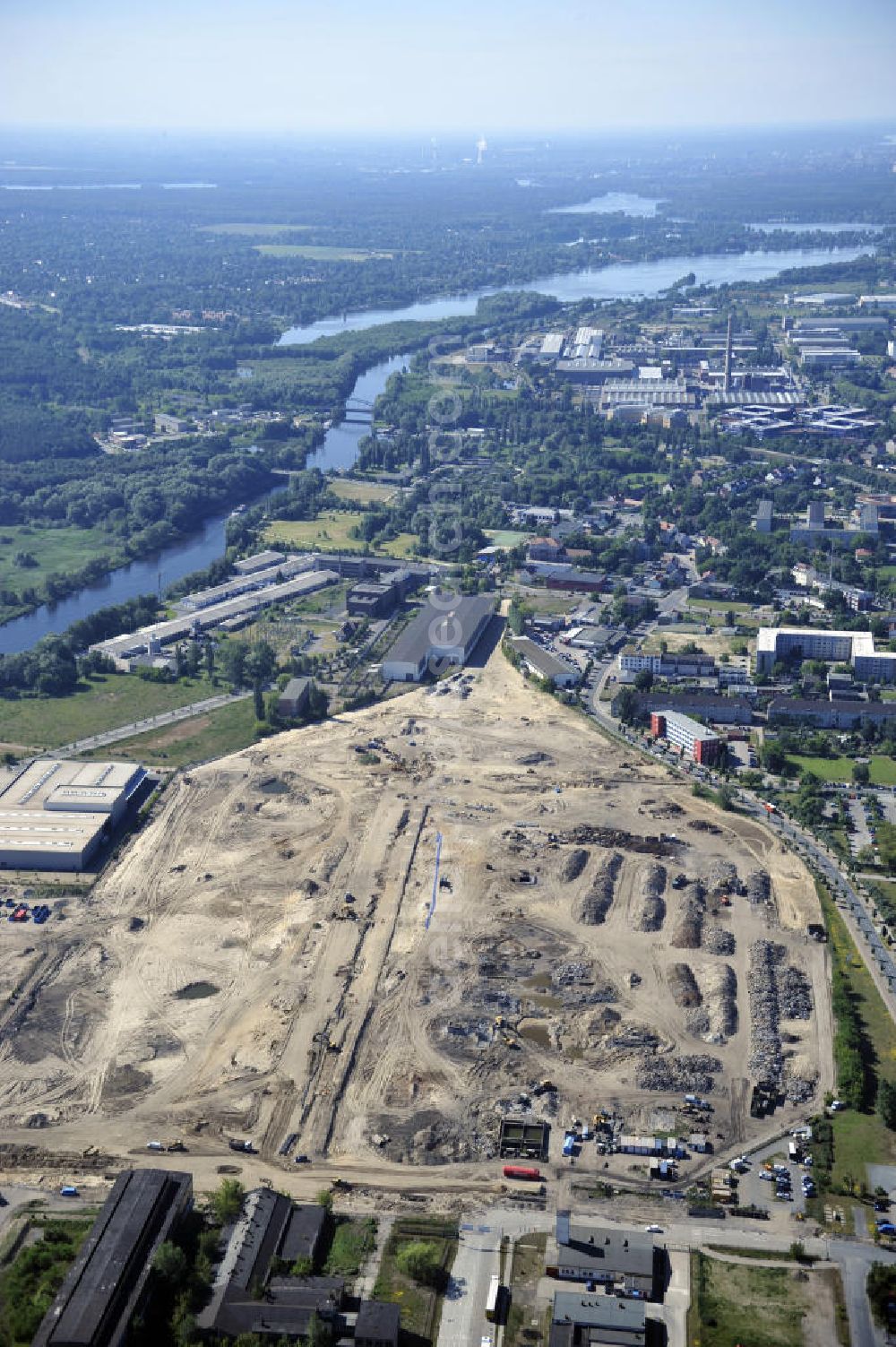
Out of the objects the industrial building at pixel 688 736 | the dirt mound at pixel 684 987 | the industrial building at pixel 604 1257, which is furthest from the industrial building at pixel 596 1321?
the industrial building at pixel 688 736

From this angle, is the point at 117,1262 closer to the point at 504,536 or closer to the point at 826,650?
the point at 826,650

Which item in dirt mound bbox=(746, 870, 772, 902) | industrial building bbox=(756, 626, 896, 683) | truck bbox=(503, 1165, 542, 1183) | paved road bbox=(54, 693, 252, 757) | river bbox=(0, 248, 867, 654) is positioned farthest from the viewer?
river bbox=(0, 248, 867, 654)

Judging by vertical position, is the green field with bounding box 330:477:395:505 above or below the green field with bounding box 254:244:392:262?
below

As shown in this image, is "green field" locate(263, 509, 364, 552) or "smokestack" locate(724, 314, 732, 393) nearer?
"green field" locate(263, 509, 364, 552)

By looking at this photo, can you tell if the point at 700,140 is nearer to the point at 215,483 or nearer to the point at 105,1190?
the point at 215,483

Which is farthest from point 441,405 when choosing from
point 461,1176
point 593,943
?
point 461,1176

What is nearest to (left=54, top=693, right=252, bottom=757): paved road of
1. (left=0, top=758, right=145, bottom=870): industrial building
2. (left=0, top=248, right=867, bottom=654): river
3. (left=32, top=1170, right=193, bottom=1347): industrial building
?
(left=0, top=758, right=145, bottom=870): industrial building

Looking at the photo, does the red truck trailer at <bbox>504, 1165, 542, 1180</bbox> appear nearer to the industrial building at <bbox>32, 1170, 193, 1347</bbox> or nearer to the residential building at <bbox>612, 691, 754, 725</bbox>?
the industrial building at <bbox>32, 1170, 193, 1347</bbox>
